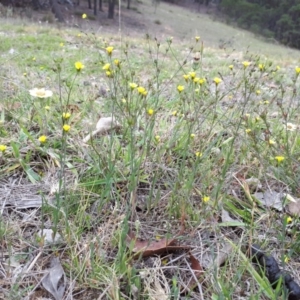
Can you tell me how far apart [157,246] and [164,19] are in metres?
30.2

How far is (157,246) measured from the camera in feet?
3.98

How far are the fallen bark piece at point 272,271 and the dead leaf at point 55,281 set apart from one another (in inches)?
24.2

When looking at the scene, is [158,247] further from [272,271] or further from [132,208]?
[272,271]

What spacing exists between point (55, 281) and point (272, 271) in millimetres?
685

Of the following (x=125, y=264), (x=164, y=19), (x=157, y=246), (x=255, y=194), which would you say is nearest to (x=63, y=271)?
(x=125, y=264)

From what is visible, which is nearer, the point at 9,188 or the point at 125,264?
the point at 125,264

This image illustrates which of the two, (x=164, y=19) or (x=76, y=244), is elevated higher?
(x=76, y=244)

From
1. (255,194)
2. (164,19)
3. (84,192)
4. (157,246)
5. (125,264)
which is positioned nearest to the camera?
(125,264)

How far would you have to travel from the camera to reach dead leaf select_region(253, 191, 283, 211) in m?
1.49

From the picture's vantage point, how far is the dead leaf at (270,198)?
1.49 meters

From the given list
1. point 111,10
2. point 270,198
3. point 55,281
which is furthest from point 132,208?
point 111,10

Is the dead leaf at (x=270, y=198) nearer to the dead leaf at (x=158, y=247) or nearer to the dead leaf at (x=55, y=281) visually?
the dead leaf at (x=158, y=247)

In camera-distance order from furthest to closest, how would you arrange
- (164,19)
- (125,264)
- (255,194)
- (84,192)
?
(164,19) → (255,194) → (84,192) → (125,264)

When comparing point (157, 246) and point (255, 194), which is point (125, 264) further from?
point (255, 194)
